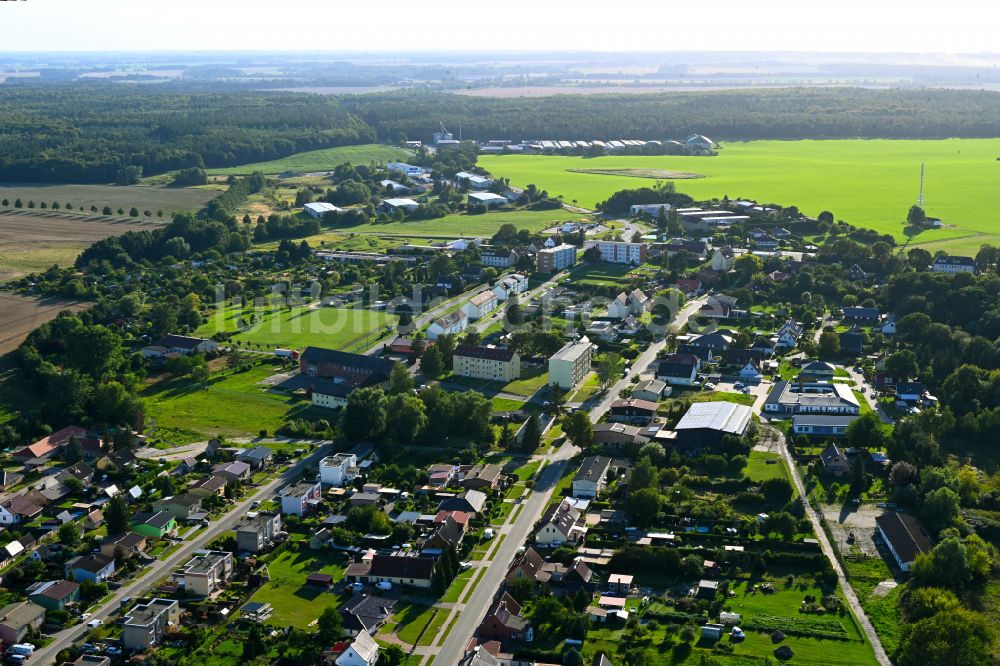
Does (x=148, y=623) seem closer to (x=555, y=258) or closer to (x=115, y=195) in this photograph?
(x=555, y=258)

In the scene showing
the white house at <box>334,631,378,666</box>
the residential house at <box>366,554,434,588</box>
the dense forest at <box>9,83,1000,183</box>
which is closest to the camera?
the white house at <box>334,631,378,666</box>

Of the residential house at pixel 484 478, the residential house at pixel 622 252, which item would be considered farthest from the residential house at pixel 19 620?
the residential house at pixel 622 252

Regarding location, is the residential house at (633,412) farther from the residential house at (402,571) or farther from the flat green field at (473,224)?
the flat green field at (473,224)

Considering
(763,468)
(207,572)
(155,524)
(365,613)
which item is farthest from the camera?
(763,468)

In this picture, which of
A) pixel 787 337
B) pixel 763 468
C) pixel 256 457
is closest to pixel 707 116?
pixel 787 337

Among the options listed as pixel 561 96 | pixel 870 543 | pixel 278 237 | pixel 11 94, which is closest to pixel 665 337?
pixel 870 543

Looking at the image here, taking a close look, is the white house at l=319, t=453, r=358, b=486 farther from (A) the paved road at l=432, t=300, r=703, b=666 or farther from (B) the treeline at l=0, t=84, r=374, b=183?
(B) the treeline at l=0, t=84, r=374, b=183

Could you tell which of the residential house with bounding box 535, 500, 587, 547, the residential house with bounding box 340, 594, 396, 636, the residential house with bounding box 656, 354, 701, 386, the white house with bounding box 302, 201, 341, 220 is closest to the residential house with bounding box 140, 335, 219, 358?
the residential house with bounding box 656, 354, 701, 386

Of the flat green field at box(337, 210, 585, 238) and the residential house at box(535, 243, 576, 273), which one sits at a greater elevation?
the residential house at box(535, 243, 576, 273)
